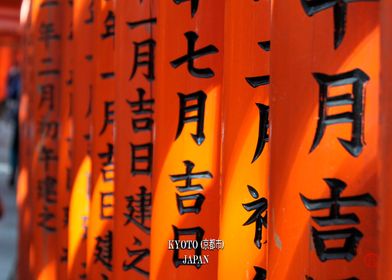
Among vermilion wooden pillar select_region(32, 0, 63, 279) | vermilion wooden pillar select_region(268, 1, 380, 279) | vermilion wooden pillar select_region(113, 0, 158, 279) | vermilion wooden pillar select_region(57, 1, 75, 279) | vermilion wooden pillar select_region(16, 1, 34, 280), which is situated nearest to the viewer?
vermilion wooden pillar select_region(268, 1, 380, 279)

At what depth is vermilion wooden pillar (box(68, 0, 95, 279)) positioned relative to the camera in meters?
2.36

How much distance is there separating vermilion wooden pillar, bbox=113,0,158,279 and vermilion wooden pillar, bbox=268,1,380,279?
78 cm

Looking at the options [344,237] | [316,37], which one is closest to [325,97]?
[316,37]

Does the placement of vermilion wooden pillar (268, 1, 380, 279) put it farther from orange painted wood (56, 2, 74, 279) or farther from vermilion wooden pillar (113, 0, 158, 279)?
orange painted wood (56, 2, 74, 279)

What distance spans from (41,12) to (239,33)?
1819 millimetres

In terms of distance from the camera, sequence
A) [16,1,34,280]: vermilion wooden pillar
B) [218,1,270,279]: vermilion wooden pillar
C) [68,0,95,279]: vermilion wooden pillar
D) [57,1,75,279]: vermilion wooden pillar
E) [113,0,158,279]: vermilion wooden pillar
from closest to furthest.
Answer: [218,1,270,279]: vermilion wooden pillar, [113,0,158,279]: vermilion wooden pillar, [68,0,95,279]: vermilion wooden pillar, [57,1,75,279]: vermilion wooden pillar, [16,1,34,280]: vermilion wooden pillar

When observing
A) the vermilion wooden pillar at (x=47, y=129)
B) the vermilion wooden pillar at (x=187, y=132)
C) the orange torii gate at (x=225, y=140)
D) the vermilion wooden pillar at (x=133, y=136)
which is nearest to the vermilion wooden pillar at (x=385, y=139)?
the orange torii gate at (x=225, y=140)

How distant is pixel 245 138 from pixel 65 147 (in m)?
1.48

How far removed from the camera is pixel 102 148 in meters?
2.13

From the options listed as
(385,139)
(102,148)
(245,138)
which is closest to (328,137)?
(385,139)

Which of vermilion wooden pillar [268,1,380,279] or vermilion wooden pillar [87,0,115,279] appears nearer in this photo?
vermilion wooden pillar [268,1,380,279]

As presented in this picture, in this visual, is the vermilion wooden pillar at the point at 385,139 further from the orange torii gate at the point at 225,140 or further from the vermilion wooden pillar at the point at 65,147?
the vermilion wooden pillar at the point at 65,147

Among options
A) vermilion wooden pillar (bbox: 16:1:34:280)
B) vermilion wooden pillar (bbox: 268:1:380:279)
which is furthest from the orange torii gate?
vermilion wooden pillar (bbox: 16:1:34:280)

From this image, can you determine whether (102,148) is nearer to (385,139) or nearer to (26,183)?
(385,139)
